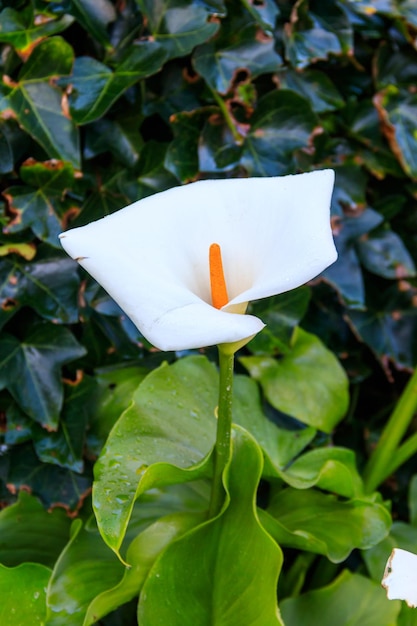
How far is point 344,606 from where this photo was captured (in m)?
0.70

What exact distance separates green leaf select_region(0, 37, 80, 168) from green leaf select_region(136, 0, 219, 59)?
0.33 ft

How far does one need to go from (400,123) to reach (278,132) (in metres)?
0.22

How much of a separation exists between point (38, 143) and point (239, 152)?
23 cm

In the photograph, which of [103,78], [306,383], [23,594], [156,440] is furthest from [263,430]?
[103,78]

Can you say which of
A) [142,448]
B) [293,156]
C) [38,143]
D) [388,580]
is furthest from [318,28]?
[388,580]

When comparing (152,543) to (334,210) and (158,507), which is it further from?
(334,210)

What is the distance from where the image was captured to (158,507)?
0.66m

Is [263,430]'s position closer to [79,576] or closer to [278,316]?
[278,316]

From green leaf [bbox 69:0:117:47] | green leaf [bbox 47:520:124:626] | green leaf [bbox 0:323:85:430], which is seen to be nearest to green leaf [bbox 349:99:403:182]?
green leaf [bbox 69:0:117:47]

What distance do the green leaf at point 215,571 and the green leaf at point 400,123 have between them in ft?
1.66

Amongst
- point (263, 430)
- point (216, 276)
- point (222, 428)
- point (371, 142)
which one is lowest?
point (263, 430)

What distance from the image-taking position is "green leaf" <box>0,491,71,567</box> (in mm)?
680

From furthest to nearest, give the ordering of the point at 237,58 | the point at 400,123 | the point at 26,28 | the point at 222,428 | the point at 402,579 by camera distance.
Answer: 1. the point at 400,123
2. the point at 237,58
3. the point at 26,28
4. the point at 222,428
5. the point at 402,579

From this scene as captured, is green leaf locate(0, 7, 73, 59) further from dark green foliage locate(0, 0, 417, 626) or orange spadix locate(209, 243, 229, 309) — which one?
orange spadix locate(209, 243, 229, 309)
